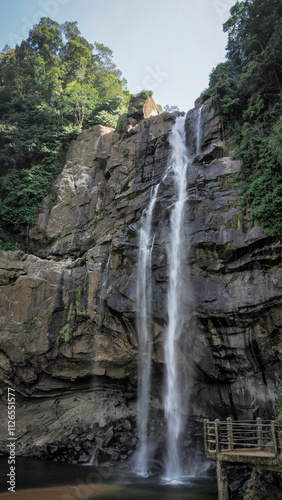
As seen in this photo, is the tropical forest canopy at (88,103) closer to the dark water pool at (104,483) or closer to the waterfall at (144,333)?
the waterfall at (144,333)

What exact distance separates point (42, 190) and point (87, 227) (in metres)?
5.83

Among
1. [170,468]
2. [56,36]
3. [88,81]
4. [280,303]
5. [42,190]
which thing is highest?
[56,36]

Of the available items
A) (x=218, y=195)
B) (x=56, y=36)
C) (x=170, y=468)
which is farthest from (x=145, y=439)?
(x=56, y=36)

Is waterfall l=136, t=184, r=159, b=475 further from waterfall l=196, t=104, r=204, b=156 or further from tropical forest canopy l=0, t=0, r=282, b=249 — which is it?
waterfall l=196, t=104, r=204, b=156

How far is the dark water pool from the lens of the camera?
10.3 meters

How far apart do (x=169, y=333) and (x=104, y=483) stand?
6.16m

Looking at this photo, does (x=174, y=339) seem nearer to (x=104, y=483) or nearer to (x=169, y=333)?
(x=169, y=333)

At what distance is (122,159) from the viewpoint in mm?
22016

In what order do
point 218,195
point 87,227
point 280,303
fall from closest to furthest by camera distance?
point 280,303 → point 218,195 → point 87,227

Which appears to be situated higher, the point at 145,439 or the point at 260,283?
the point at 260,283

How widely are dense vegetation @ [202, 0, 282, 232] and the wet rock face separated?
2.58 ft

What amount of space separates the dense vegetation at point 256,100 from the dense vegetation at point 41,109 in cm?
1119

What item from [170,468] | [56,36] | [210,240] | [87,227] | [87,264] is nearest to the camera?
[170,468]

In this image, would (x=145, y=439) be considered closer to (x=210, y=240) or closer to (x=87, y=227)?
(x=210, y=240)
